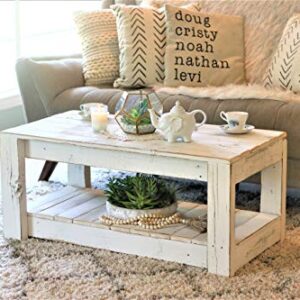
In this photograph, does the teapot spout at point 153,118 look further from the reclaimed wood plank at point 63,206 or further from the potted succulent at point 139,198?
the reclaimed wood plank at point 63,206

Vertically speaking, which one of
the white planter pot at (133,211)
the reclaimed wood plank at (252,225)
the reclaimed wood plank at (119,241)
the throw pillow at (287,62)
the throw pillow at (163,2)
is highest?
the throw pillow at (163,2)

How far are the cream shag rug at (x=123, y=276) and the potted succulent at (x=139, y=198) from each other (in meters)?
0.15

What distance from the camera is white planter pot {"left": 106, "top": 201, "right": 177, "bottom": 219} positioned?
2.65m

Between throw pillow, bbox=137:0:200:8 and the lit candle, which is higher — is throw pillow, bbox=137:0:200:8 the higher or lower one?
the higher one

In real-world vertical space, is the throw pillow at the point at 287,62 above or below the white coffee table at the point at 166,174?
above

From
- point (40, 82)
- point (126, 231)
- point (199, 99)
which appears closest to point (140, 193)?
point (126, 231)

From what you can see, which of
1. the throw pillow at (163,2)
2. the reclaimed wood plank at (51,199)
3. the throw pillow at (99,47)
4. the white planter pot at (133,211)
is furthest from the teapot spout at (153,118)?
the throw pillow at (163,2)

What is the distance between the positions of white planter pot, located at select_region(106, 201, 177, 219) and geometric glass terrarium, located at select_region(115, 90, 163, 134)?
262 millimetres

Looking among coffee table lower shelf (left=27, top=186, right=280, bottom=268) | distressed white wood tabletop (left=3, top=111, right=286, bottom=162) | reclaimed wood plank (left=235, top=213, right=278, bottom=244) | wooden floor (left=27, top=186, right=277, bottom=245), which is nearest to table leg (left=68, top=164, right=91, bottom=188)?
wooden floor (left=27, top=186, right=277, bottom=245)

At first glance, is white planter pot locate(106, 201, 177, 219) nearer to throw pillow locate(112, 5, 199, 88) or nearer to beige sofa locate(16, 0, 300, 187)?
beige sofa locate(16, 0, 300, 187)

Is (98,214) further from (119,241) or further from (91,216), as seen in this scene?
(119,241)

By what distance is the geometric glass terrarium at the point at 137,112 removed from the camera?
2.68m

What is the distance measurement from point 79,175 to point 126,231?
1.95 feet

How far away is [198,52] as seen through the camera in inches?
139
